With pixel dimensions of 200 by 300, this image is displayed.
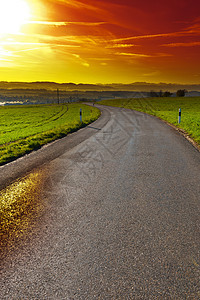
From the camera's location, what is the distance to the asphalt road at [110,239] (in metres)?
2.49

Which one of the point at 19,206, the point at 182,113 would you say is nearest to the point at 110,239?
the point at 19,206

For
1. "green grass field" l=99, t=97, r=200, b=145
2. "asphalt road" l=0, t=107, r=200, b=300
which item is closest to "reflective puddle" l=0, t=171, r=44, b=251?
"asphalt road" l=0, t=107, r=200, b=300

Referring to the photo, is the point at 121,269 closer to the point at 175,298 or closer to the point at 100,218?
the point at 175,298

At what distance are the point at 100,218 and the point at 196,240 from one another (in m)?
1.54

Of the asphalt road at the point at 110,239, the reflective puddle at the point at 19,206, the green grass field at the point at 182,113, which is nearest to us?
the asphalt road at the point at 110,239

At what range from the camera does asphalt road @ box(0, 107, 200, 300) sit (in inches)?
97.9

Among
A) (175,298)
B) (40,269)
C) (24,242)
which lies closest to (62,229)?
(24,242)

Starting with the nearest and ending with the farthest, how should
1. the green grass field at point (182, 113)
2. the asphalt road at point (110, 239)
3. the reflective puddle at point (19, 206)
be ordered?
the asphalt road at point (110, 239), the reflective puddle at point (19, 206), the green grass field at point (182, 113)

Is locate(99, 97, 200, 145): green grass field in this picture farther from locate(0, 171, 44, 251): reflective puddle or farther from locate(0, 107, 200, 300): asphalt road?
locate(0, 171, 44, 251): reflective puddle

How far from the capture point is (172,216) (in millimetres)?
3988

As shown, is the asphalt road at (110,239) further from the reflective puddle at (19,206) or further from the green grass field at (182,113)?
the green grass field at (182,113)

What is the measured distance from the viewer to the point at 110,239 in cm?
333

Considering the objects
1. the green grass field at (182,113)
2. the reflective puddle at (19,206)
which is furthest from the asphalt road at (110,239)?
the green grass field at (182,113)

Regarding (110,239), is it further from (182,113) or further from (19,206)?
(182,113)
